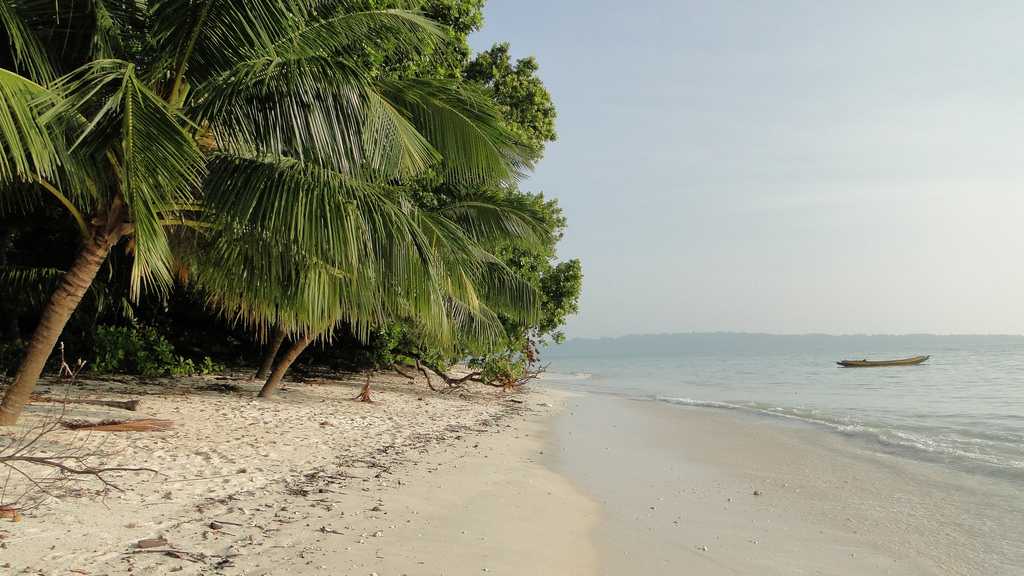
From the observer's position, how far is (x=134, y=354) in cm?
1220

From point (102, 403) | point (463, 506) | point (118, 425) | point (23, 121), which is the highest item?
point (23, 121)

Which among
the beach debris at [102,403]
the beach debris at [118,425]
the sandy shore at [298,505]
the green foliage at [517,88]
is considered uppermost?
the green foliage at [517,88]

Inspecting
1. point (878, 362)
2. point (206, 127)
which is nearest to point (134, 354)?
point (206, 127)

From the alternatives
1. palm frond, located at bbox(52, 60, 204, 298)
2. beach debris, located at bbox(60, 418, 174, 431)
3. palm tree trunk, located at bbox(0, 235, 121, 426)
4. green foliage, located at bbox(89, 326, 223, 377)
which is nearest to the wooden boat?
green foliage, located at bbox(89, 326, 223, 377)

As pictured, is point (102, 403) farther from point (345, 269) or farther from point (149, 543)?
point (149, 543)

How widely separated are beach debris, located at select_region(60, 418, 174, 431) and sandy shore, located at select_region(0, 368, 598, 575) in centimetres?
12

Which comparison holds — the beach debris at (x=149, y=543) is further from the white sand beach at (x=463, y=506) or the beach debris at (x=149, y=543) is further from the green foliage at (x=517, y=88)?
the green foliage at (x=517, y=88)

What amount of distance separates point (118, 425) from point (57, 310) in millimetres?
1340

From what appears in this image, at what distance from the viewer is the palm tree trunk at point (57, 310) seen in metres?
5.96

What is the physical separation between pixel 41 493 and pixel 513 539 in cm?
324

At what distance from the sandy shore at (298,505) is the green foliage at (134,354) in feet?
8.02

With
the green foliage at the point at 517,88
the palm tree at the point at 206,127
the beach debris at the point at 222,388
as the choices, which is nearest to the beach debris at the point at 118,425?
the palm tree at the point at 206,127

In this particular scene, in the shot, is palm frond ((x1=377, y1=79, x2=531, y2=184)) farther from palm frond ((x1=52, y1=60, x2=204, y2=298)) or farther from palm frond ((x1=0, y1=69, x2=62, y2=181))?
palm frond ((x1=0, y1=69, x2=62, y2=181))

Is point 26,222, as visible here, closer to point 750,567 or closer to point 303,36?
point 303,36
